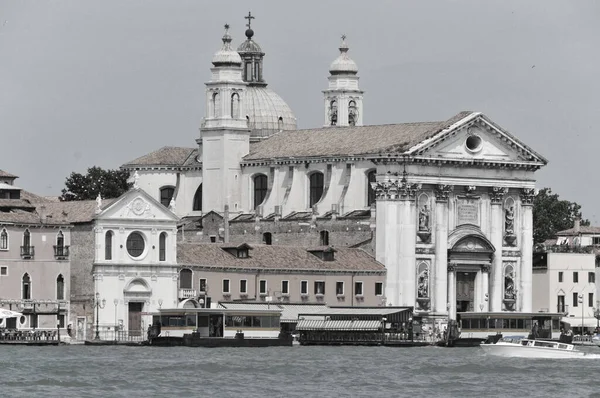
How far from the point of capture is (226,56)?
149 meters

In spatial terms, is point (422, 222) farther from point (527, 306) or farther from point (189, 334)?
point (189, 334)

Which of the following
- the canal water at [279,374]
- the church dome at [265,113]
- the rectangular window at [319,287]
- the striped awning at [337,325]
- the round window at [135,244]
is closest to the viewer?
the canal water at [279,374]

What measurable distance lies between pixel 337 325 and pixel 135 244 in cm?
1045

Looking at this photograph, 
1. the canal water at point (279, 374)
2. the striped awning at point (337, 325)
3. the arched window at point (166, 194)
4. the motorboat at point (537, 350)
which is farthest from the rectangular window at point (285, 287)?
the motorboat at point (537, 350)

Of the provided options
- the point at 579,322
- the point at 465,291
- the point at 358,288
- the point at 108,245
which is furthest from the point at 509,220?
the point at 108,245

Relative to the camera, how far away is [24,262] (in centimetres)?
12975

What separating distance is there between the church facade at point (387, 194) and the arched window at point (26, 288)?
19.6m

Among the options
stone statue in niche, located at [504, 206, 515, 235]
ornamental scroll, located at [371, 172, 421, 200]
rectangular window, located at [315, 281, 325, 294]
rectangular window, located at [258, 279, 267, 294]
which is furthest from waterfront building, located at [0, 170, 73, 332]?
stone statue in niche, located at [504, 206, 515, 235]

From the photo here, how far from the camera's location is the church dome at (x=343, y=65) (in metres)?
157

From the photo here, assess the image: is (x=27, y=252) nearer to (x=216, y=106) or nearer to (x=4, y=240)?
(x=4, y=240)

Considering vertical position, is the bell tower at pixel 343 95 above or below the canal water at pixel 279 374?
above

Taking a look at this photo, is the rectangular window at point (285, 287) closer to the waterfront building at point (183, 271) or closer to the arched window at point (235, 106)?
the waterfront building at point (183, 271)

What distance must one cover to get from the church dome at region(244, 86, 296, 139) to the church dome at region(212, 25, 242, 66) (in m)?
6.67

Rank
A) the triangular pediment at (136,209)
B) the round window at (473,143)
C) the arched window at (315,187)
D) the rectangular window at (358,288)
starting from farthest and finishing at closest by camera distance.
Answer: the arched window at (315,187) → the round window at (473,143) → the rectangular window at (358,288) → the triangular pediment at (136,209)
